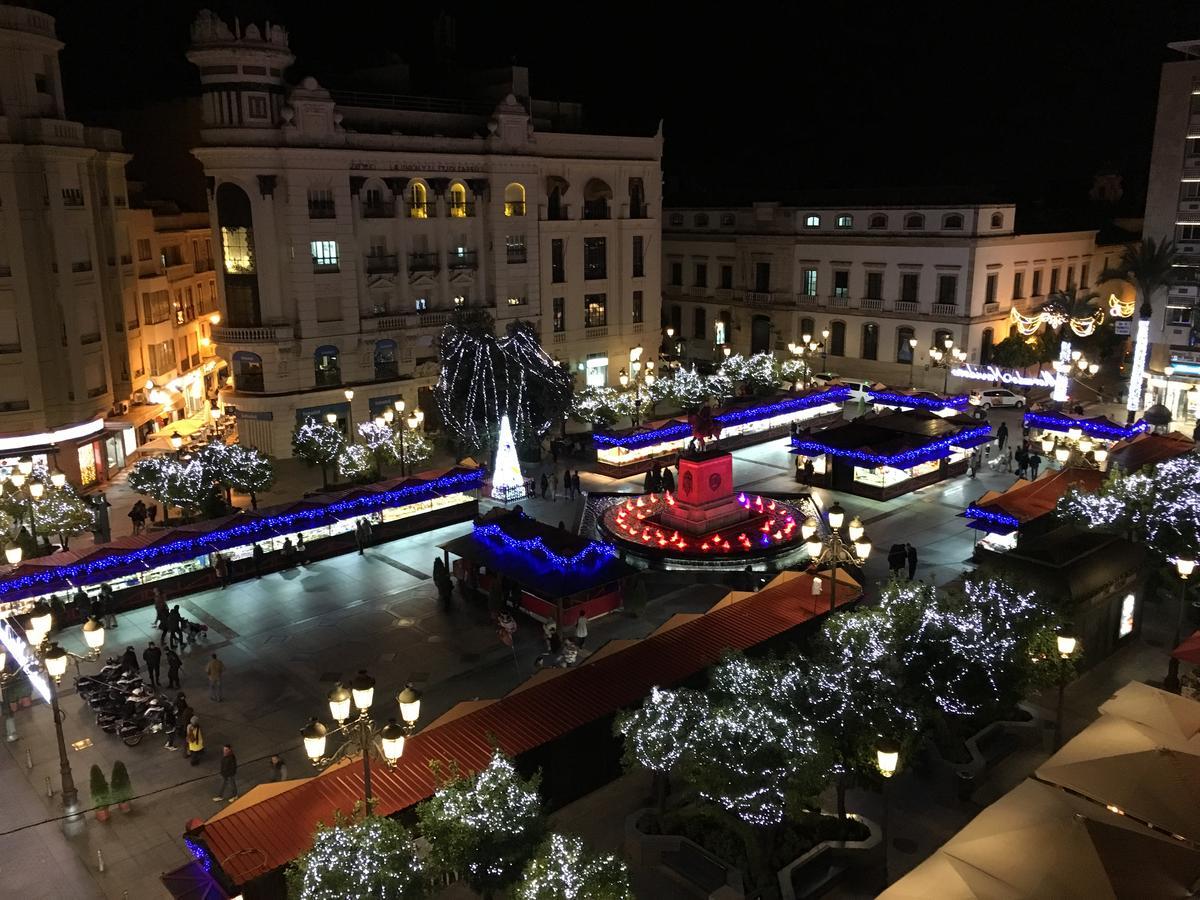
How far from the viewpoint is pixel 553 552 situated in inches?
1033

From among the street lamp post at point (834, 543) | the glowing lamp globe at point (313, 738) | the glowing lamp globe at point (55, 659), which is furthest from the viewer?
the street lamp post at point (834, 543)

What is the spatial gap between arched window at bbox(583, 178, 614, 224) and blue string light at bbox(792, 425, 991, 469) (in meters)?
22.3

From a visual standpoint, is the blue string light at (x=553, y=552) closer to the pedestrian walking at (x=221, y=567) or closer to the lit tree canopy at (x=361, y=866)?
the pedestrian walking at (x=221, y=567)

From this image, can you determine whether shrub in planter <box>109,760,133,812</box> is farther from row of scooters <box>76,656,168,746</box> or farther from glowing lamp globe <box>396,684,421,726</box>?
glowing lamp globe <box>396,684,421,726</box>

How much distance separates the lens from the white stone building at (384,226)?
41.8 metres

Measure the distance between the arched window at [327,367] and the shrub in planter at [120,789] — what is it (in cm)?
2790

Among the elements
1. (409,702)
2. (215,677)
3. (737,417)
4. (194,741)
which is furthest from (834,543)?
(737,417)

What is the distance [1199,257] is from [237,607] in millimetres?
45572

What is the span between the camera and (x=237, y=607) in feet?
91.0

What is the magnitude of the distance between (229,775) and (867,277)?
48760mm

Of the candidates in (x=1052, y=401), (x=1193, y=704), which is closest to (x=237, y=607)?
(x=1193, y=704)

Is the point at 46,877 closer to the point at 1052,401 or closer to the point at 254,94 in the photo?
the point at 254,94

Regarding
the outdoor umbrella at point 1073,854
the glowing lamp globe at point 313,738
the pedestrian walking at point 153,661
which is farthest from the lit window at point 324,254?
the outdoor umbrella at point 1073,854

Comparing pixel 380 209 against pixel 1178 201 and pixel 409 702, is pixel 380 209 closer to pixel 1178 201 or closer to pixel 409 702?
pixel 409 702
